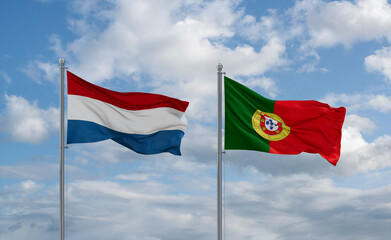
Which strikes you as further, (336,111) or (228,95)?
(336,111)

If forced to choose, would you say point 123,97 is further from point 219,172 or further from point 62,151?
point 219,172

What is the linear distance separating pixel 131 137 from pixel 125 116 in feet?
3.01

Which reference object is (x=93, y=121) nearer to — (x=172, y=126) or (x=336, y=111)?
(x=172, y=126)

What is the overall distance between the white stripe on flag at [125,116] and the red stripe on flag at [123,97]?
0.55 ft

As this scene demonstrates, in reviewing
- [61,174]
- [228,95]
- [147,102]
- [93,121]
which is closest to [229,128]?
[228,95]

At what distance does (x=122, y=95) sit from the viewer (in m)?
22.3

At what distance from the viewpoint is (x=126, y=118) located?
2236cm

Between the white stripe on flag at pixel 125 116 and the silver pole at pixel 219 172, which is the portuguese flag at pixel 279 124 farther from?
the white stripe on flag at pixel 125 116


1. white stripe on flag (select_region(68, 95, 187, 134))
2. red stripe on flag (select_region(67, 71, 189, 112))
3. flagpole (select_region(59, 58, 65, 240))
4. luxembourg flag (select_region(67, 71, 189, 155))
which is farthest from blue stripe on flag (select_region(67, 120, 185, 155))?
red stripe on flag (select_region(67, 71, 189, 112))

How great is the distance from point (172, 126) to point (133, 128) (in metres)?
1.66

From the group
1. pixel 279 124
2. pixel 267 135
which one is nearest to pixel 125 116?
pixel 267 135

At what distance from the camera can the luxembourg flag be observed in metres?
21.4

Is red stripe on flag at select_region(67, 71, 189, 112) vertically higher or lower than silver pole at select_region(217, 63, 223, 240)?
higher

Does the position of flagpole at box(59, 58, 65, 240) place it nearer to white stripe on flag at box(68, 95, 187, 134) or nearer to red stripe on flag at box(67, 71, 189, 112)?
red stripe on flag at box(67, 71, 189, 112)
